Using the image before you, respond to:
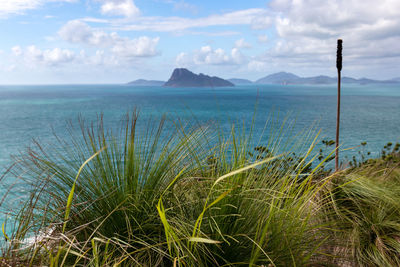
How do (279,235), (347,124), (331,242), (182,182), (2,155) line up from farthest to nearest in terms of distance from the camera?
(347,124), (2,155), (182,182), (331,242), (279,235)

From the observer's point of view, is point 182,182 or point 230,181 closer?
point 230,181

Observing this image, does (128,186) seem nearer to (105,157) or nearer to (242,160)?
(105,157)

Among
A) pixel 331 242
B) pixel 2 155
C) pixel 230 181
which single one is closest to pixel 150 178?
pixel 230 181

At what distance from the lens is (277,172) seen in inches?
79.5

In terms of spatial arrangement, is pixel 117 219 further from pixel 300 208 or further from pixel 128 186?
pixel 300 208

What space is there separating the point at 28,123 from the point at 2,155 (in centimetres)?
2083

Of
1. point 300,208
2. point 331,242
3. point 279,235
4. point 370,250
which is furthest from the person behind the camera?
point 370,250

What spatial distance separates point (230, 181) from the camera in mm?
1626

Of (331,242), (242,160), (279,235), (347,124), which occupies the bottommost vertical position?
(347,124)

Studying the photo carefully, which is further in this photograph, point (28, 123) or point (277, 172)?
point (28, 123)

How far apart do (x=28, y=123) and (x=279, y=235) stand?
45085 mm

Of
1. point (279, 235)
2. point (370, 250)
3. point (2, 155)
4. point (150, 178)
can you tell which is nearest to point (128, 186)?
point (150, 178)

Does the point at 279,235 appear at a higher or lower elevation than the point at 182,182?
lower

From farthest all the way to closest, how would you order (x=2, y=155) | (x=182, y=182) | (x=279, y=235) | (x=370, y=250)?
(x=2, y=155), (x=370, y=250), (x=182, y=182), (x=279, y=235)
